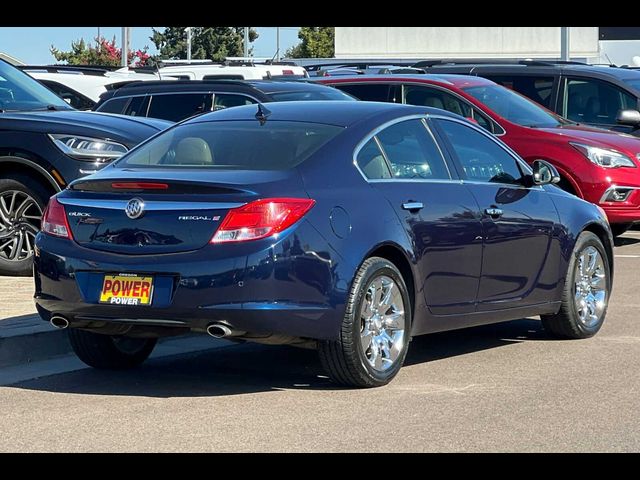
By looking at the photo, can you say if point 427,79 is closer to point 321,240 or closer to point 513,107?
point 513,107

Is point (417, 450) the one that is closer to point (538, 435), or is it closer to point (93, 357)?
point (538, 435)

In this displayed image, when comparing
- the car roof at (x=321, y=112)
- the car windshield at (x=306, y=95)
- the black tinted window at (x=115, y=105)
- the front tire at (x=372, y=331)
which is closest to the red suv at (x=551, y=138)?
the car windshield at (x=306, y=95)

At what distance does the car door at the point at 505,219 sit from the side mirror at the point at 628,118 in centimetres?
716

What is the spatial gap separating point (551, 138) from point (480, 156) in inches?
228

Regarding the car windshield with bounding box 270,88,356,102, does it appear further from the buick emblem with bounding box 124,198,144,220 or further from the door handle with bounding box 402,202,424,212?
the buick emblem with bounding box 124,198,144,220

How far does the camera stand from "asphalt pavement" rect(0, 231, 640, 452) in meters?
6.14

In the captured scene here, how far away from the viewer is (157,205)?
7043mm

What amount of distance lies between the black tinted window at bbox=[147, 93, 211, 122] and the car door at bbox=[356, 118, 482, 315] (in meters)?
7.07

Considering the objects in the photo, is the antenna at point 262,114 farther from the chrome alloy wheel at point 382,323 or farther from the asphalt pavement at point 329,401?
the asphalt pavement at point 329,401

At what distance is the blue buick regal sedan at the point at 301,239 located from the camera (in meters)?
6.90

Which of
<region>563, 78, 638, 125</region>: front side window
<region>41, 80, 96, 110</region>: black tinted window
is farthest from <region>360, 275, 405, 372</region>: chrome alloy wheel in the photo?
<region>41, 80, 96, 110</region>: black tinted window

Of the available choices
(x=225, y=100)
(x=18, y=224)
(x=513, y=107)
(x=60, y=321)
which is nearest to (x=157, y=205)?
(x=60, y=321)

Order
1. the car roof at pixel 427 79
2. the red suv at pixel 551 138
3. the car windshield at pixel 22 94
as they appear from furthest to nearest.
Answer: the car roof at pixel 427 79
the red suv at pixel 551 138
the car windshield at pixel 22 94

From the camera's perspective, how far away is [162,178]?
7.19 metres
